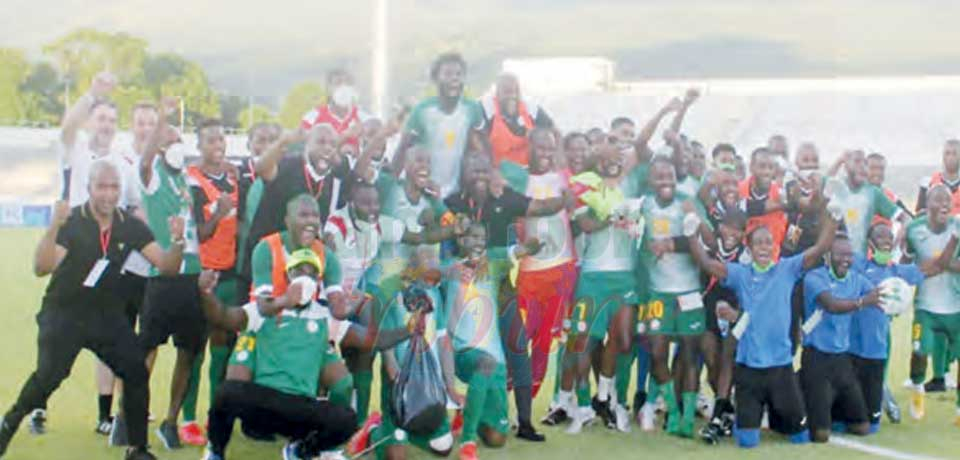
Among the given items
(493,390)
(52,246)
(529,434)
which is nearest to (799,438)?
(529,434)

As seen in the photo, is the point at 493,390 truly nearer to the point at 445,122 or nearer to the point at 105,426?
the point at 445,122

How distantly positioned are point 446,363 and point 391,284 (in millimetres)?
531

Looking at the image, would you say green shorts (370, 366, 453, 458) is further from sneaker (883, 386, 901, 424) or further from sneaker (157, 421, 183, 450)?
sneaker (883, 386, 901, 424)

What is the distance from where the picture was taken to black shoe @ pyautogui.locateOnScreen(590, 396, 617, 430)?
750 cm

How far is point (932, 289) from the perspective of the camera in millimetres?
8445

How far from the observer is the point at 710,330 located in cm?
746

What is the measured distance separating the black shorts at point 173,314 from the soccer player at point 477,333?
1.38 metres

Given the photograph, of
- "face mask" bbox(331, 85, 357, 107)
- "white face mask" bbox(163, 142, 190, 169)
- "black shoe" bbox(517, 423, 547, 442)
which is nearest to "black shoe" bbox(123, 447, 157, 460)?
"white face mask" bbox(163, 142, 190, 169)

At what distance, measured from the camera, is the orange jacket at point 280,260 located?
Result: 603cm

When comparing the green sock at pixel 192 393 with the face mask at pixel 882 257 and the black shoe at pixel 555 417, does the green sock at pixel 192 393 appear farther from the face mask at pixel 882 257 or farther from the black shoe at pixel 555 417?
the face mask at pixel 882 257

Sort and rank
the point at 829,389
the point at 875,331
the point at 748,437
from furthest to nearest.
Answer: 1. the point at 875,331
2. the point at 829,389
3. the point at 748,437

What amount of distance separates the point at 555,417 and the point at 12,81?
37.0m

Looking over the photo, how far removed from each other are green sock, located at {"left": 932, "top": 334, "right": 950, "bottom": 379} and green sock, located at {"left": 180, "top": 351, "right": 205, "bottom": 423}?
5.39m

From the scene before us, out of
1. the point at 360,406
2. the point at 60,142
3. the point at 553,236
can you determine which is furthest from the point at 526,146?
the point at 60,142
